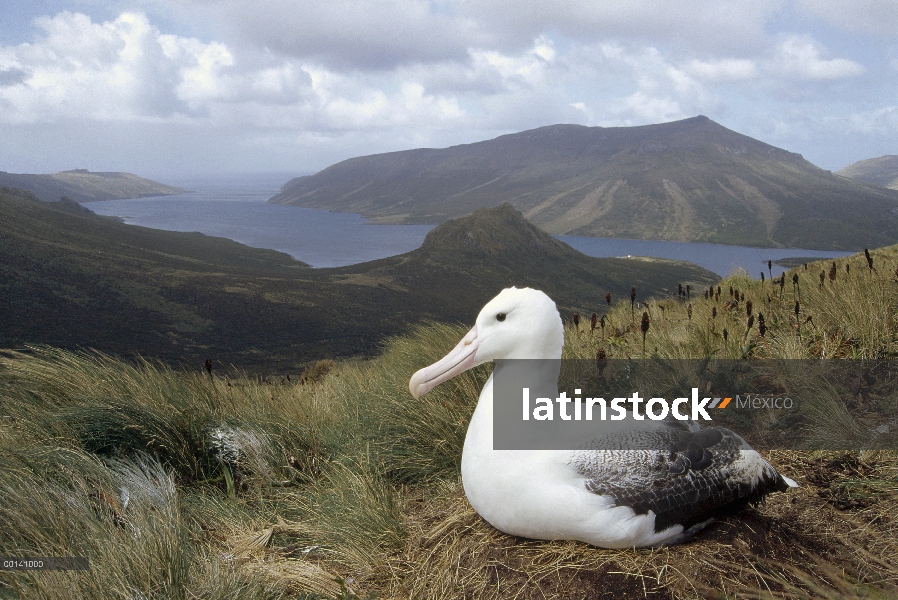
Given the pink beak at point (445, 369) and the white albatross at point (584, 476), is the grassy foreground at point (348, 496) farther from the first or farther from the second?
the pink beak at point (445, 369)

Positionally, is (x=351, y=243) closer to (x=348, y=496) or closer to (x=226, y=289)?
(x=226, y=289)

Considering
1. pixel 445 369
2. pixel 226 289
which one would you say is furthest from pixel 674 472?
pixel 226 289

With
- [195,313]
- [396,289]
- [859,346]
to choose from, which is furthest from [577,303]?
[859,346]

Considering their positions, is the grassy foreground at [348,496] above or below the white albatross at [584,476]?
below

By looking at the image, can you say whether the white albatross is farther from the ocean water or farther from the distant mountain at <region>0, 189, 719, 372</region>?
the ocean water

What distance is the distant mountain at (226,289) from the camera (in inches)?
2263

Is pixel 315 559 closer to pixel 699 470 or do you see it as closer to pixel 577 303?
pixel 699 470

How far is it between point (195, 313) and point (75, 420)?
2649 inches

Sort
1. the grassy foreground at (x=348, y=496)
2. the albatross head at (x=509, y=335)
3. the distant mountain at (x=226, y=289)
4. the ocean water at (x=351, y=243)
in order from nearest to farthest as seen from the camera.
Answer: the grassy foreground at (x=348, y=496), the albatross head at (x=509, y=335), the distant mountain at (x=226, y=289), the ocean water at (x=351, y=243)

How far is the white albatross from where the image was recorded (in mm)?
2461

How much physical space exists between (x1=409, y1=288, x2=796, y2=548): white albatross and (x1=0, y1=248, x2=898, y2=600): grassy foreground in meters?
0.15

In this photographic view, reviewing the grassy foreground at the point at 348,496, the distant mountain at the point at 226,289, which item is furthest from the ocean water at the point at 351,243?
the grassy foreground at the point at 348,496

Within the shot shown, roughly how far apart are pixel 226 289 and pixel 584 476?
76827 mm

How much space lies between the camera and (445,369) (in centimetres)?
284
